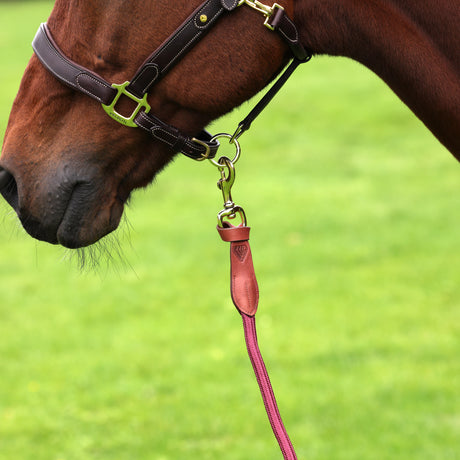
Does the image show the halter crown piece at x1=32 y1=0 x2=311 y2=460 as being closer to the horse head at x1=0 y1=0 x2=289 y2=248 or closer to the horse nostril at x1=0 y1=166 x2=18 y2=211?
the horse head at x1=0 y1=0 x2=289 y2=248

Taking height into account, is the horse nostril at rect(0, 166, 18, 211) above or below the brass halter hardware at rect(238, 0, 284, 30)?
below

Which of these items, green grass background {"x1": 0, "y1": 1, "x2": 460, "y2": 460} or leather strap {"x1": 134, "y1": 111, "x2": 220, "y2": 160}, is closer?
leather strap {"x1": 134, "y1": 111, "x2": 220, "y2": 160}

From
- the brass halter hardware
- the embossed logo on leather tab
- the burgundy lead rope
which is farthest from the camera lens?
the embossed logo on leather tab

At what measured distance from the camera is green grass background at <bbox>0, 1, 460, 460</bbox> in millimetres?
4547

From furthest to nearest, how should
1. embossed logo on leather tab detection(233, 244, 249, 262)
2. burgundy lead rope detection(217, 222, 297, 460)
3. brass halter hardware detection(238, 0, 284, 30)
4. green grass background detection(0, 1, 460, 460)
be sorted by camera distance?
1. green grass background detection(0, 1, 460, 460)
2. embossed logo on leather tab detection(233, 244, 249, 262)
3. burgundy lead rope detection(217, 222, 297, 460)
4. brass halter hardware detection(238, 0, 284, 30)

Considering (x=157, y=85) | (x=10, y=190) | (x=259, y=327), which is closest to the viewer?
(x=157, y=85)

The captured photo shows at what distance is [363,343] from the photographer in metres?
5.49

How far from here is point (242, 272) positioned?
218 cm

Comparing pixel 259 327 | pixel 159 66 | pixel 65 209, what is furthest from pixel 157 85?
pixel 259 327

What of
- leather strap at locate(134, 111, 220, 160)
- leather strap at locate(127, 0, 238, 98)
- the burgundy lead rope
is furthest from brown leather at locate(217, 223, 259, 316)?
leather strap at locate(127, 0, 238, 98)

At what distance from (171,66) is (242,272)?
2.12ft

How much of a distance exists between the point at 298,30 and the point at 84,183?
0.76 metres

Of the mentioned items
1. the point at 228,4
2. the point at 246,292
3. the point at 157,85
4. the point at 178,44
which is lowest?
the point at 246,292

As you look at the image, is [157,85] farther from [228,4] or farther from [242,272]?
[242,272]
